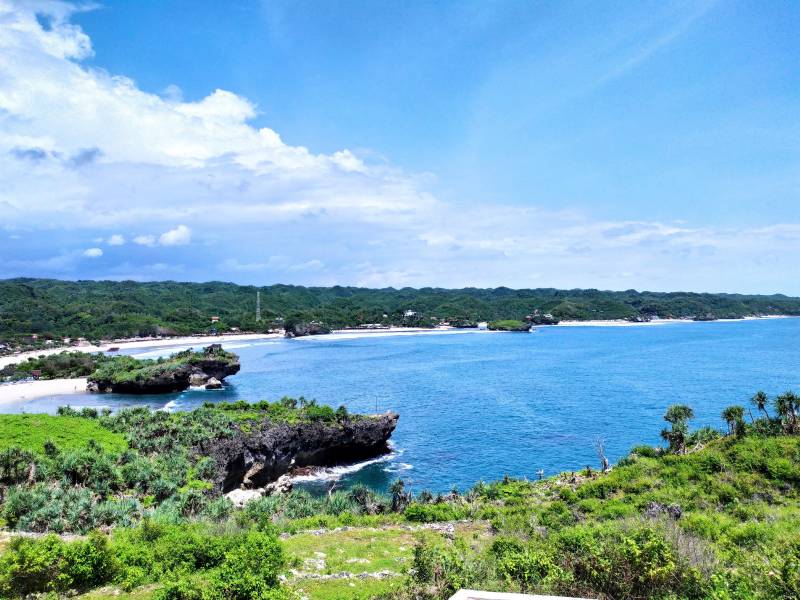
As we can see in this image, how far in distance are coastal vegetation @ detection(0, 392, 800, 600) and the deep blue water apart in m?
15.3

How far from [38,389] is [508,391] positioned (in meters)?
80.8

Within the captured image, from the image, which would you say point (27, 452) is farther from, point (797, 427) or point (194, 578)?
point (797, 427)

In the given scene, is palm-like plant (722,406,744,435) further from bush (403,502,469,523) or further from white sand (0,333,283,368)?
white sand (0,333,283,368)

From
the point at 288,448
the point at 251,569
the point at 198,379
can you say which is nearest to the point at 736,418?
the point at 288,448

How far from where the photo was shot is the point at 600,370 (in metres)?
104

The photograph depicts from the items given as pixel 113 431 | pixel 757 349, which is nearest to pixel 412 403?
pixel 113 431

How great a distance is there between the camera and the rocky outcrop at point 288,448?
132 ft

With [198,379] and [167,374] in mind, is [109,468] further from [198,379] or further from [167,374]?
[198,379]

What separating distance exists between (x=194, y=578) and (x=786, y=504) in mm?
28468

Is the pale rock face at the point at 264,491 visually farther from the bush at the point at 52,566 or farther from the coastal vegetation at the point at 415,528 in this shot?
the bush at the point at 52,566

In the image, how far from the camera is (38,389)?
8081 cm

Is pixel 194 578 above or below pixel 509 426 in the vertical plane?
above

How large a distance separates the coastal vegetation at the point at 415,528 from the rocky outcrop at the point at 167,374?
1700 inches

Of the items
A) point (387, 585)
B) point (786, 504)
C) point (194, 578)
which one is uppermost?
point (194, 578)
